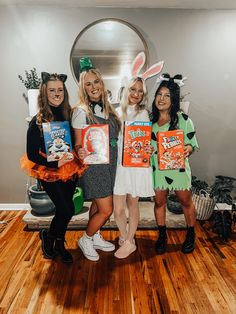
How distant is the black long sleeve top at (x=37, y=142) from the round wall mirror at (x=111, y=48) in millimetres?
1227

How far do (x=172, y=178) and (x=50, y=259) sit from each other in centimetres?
117

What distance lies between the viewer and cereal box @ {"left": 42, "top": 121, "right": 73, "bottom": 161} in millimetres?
2014

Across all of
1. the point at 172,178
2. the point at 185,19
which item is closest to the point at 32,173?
the point at 172,178

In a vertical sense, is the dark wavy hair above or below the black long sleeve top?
above

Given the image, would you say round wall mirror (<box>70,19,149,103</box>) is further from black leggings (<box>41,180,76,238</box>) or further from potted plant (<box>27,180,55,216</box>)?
black leggings (<box>41,180,76,238</box>)

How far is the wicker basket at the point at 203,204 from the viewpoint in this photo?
3115 millimetres

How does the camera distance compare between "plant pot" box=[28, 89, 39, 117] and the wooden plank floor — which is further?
"plant pot" box=[28, 89, 39, 117]

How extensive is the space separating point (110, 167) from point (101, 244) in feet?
2.56

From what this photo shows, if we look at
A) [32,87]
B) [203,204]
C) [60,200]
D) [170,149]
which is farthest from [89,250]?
[32,87]

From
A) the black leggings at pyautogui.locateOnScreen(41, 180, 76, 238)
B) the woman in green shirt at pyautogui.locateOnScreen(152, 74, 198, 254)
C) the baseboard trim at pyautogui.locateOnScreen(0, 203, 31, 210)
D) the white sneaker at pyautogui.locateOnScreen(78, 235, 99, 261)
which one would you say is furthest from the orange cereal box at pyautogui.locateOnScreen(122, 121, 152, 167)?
the baseboard trim at pyautogui.locateOnScreen(0, 203, 31, 210)

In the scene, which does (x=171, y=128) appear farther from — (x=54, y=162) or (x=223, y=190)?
(x=223, y=190)

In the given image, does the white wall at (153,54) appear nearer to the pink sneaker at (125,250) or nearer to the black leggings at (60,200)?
the black leggings at (60,200)

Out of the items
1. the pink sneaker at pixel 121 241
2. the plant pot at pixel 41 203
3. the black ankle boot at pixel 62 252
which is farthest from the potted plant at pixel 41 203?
the pink sneaker at pixel 121 241

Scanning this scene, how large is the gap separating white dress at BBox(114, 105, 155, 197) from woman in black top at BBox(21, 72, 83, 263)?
0.29 metres
